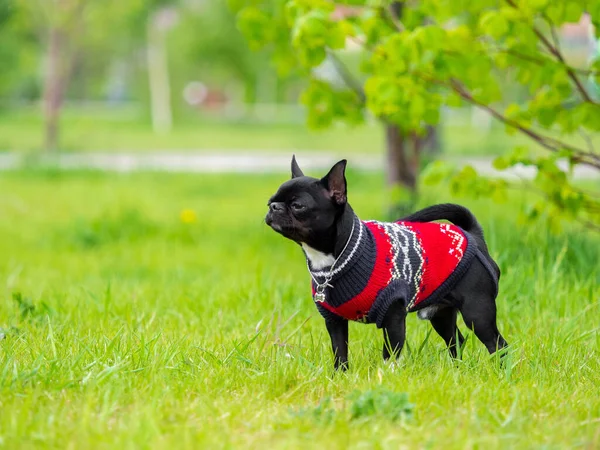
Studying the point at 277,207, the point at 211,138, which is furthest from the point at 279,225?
the point at 211,138

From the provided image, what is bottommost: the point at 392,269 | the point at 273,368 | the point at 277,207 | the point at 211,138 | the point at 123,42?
the point at 211,138

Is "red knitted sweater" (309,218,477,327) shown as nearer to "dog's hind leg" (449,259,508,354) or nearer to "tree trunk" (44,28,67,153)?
"dog's hind leg" (449,259,508,354)

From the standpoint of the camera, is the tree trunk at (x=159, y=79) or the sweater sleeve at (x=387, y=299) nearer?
the sweater sleeve at (x=387, y=299)

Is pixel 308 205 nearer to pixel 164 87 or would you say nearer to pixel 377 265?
pixel 377 265

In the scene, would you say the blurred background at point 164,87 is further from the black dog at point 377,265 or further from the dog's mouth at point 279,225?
the dog's mouth at point 279,225

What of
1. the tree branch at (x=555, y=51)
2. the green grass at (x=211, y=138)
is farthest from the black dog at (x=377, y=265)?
the green grass at (x=211, y=138)

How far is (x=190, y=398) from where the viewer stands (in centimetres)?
298

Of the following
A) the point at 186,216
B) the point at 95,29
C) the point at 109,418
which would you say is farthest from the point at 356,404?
the point at 95,29

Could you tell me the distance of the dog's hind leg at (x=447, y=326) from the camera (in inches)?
144

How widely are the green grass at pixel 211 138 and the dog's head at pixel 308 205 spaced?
42.7 feet

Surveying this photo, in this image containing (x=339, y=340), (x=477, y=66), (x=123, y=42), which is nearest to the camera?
(x=339, y=340)

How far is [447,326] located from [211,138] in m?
21.2

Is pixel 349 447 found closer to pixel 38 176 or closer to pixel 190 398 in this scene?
pixel 190 398

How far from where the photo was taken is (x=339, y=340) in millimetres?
3375
